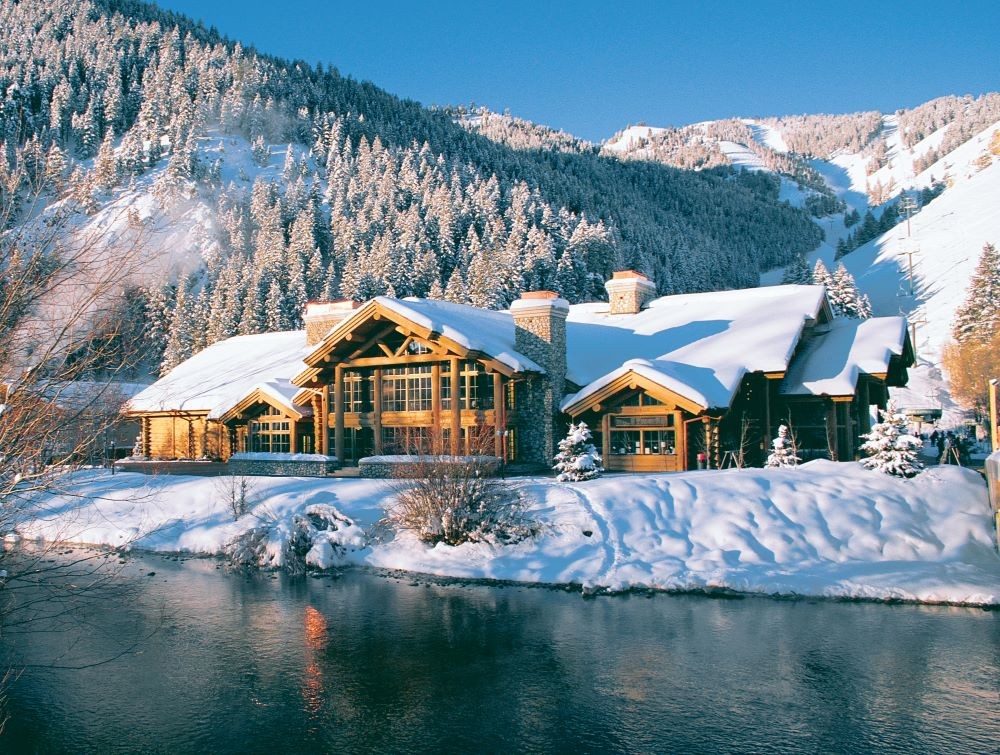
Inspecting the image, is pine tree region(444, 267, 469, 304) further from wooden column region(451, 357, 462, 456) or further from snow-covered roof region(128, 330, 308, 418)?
wooden column region(451, 357, 462, 456)

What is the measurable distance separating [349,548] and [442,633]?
7916mm

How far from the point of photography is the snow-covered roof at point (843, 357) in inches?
1137

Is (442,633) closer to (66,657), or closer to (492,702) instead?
(492,702)

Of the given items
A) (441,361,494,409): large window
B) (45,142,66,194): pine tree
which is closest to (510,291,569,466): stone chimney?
(441,361,494,409): large window

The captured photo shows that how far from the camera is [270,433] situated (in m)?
36.2

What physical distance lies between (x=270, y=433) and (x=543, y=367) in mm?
13583

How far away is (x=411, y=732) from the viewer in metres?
10.8

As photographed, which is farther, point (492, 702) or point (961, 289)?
point (961, 289)

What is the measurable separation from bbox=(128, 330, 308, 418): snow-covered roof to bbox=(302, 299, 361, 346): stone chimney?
1.71m

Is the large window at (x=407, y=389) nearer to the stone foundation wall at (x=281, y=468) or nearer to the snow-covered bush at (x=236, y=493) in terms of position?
the stone foundation wall at (x=281, y=468)

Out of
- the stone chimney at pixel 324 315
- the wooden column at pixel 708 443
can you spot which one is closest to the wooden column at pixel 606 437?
the wooden column at pixel 708 443

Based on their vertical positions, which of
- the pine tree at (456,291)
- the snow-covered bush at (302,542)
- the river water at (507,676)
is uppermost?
the pine tree at (456,291)

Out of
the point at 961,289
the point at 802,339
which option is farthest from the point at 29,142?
the point at 961,289

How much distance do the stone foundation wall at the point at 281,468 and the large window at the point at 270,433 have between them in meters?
2.47
